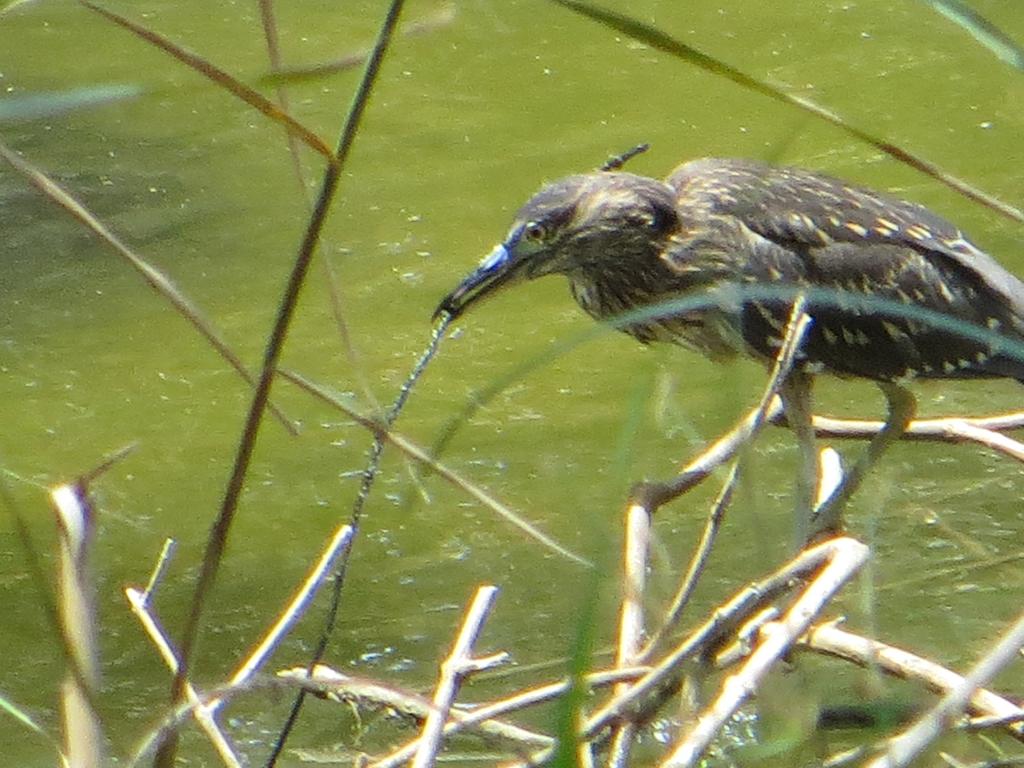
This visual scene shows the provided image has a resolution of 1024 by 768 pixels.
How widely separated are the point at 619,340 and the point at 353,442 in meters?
1.01

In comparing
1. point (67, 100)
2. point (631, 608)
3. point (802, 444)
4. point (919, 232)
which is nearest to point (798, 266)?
point (919, 232)

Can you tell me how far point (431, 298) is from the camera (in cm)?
675

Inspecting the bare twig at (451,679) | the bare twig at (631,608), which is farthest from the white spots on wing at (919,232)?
the bare twig at (451,679)

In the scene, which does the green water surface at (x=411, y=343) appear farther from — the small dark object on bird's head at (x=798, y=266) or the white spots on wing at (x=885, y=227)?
the white spots on wing at (x=885, y=227)

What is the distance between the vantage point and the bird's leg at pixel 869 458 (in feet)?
12.9

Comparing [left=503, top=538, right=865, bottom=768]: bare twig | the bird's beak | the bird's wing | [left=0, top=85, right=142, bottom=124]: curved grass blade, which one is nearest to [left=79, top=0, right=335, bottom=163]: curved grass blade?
[left=0, top=85, right=142, bottom=124]: curved grass blade

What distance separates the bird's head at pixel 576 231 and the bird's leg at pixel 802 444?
473 mm

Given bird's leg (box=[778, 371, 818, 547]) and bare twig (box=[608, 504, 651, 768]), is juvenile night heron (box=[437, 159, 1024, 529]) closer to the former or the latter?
bird's leg (box=[778, 371, 818, 547])

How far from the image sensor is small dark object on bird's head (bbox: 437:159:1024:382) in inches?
166

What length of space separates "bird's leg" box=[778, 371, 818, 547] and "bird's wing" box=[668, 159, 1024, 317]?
0.35 meters

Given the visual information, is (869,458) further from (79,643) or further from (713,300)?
(79,643)

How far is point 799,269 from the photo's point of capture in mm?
4293

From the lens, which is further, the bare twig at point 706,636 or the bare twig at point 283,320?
the bare twig at point 706,636

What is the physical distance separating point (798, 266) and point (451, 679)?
2.07 metres
